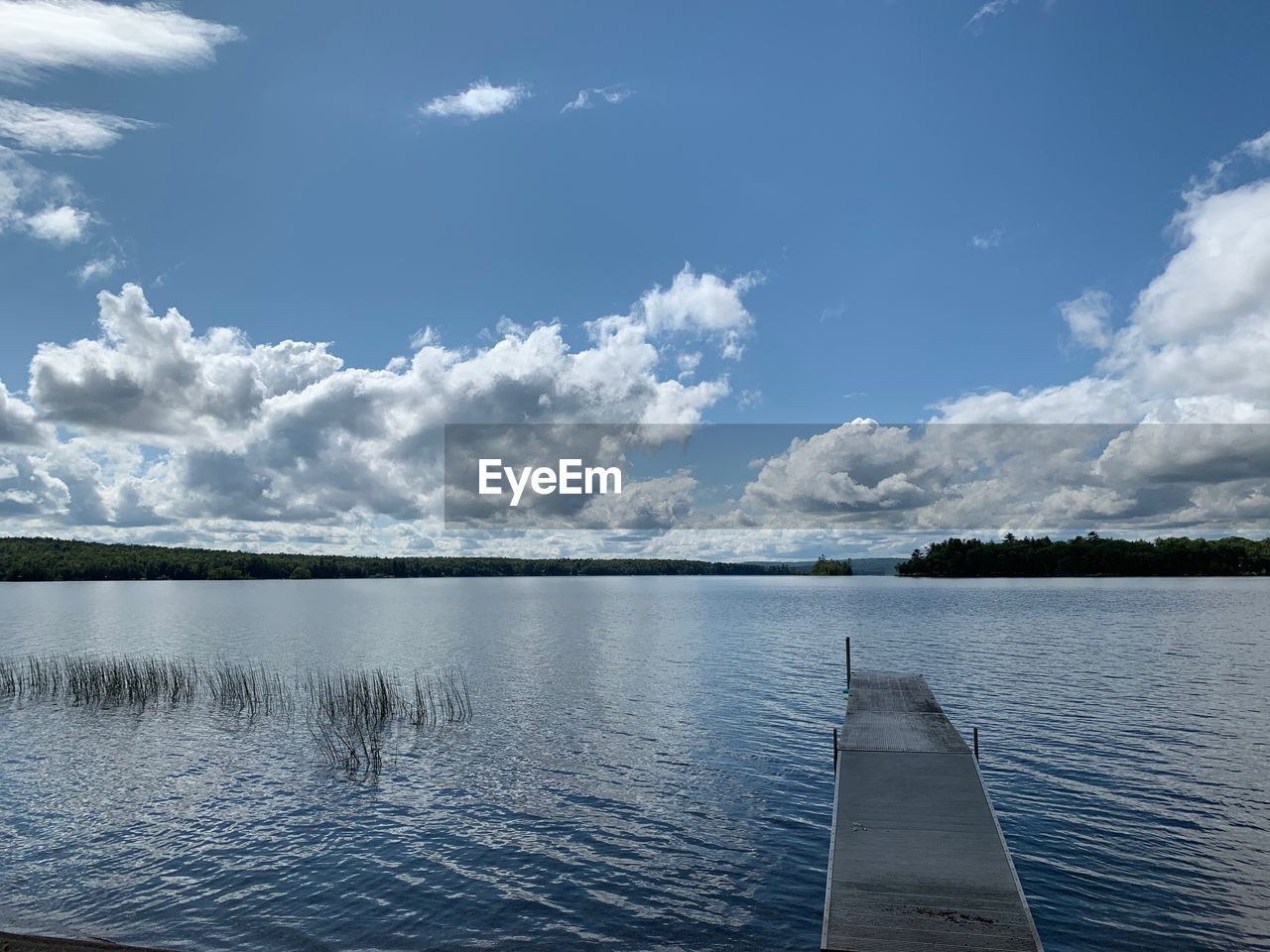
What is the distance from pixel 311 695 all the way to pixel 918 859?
3349cm

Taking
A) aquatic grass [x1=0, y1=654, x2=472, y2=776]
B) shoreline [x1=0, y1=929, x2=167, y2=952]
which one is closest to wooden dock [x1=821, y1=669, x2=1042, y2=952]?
shoreline [x1=0, y1=929, x2=167, y2=952]

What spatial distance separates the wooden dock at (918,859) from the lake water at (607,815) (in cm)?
147

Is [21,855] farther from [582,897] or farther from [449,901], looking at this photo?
[582,897]

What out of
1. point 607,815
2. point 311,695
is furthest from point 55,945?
point 311,695

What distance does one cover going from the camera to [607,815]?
865 inches

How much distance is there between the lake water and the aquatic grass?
141cm

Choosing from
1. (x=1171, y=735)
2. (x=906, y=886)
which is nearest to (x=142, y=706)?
(x=906, y=886)

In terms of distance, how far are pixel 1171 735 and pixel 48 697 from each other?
5180 centimetres

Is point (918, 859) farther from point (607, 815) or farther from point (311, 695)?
point (311, 695)

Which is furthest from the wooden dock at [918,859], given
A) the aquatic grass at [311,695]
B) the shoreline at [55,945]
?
the aquatic grass at [311,695]

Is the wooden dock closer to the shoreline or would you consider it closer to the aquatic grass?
the shoreline

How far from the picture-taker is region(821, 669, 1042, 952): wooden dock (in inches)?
490

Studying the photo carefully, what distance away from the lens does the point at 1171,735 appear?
29375 millimetres

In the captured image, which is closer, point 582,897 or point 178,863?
point 582,897
